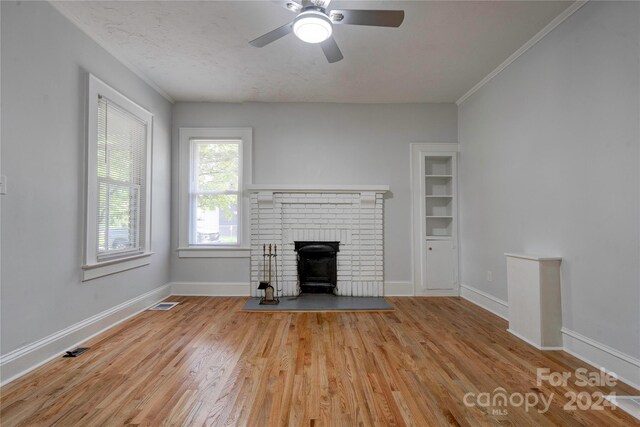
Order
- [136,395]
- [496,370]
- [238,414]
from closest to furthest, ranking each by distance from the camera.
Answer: [238,414]
[136,395]
[496,370]

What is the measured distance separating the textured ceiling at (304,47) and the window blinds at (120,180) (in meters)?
0.71

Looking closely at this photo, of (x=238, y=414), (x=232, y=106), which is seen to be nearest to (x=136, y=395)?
(x=238, y=414)

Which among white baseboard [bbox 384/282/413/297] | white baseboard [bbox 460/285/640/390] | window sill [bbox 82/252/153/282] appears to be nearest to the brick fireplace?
white baseboard [bbox 384/282/413/297]

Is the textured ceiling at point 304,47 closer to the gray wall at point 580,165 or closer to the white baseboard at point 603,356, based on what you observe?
the gray wall at point 580,165

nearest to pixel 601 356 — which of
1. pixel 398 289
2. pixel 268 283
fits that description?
pixel 398 289

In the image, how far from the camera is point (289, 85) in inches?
155

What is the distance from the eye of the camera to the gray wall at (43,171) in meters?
2.08

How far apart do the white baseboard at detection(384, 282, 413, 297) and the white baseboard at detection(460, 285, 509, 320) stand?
0.73 meters

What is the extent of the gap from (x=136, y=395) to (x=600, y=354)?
3.22 metres

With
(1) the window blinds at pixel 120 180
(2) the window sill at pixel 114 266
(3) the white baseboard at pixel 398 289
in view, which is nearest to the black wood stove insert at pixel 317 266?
(3) the white baseboard at pixel 398 289

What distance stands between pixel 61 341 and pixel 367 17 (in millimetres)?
3436

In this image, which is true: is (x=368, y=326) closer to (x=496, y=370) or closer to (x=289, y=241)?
(x=496, y=370)

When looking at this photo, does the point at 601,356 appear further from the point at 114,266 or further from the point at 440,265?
the point at 114,266

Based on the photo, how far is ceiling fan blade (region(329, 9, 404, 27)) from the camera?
6.58 ft
